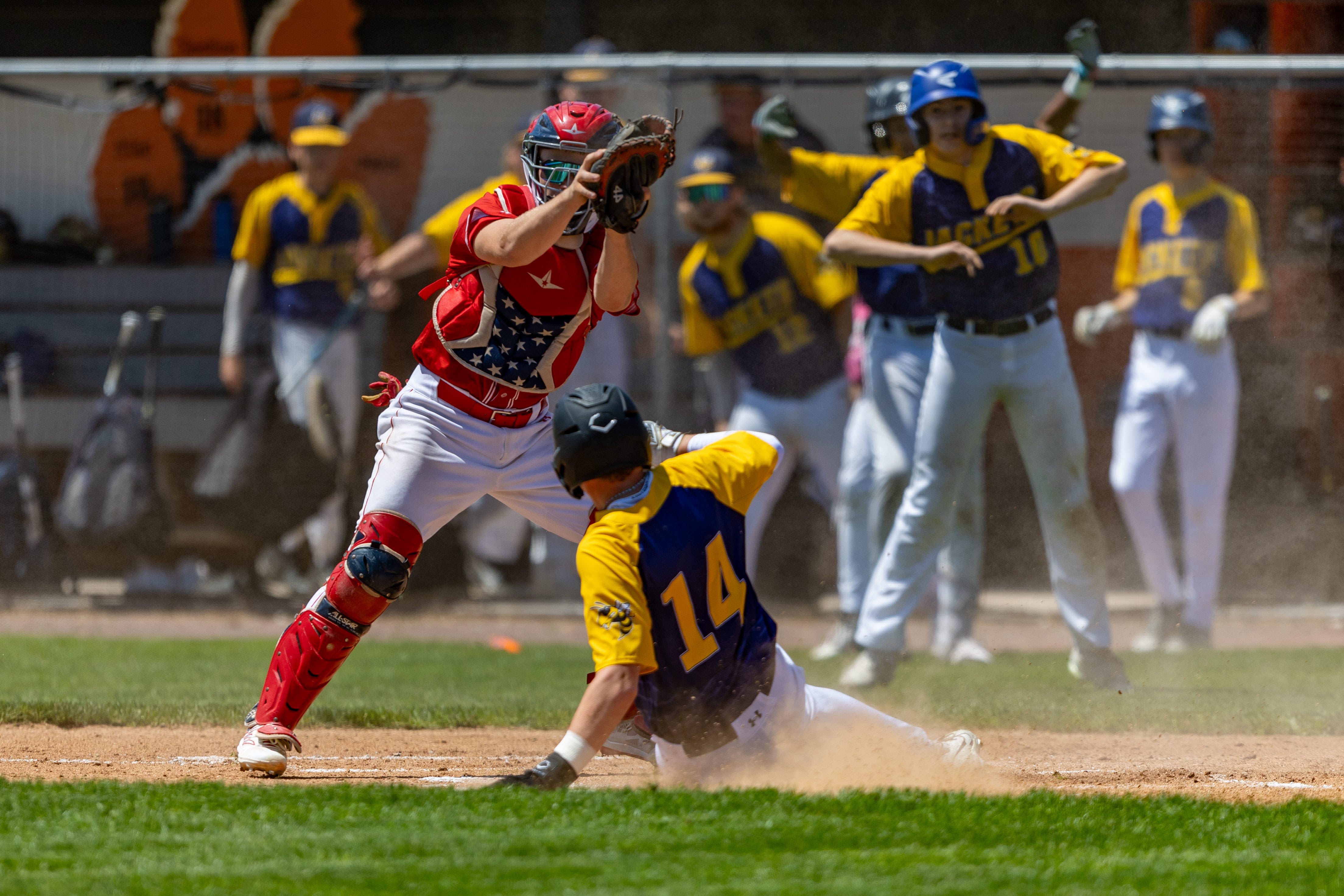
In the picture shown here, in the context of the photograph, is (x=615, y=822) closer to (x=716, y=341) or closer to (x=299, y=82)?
(x=716, y=341)

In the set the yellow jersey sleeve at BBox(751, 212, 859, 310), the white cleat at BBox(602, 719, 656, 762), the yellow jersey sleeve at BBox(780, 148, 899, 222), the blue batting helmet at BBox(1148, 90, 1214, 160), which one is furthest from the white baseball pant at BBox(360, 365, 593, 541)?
the blue batting helmet at BBox(1148, 90, 1214, 160)

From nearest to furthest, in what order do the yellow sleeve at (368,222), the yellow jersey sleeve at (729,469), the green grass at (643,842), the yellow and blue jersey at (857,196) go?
the green grass at (643,842) → the yellow jersey sleeve at (729,469) → the yellow and blue jersey at (857,196) → the yellow sleeve at (368,222)

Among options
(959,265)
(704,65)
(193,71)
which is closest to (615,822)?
(959,265)

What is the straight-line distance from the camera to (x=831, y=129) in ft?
32.2

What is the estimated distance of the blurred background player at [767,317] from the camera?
8.38 meters

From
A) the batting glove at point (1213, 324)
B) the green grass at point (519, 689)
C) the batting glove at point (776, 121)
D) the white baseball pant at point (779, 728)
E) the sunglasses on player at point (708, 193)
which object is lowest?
the green grass at point (519, 689)

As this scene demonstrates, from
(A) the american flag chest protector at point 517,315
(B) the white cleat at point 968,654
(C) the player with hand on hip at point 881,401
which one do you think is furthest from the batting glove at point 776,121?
(A) the american flag chest protector at point 517,315

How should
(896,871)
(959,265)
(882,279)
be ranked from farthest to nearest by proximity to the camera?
(882,279)
(959,265)
(896,871)

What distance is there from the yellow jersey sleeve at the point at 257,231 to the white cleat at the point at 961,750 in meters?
6.10

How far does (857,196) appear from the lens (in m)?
7.64

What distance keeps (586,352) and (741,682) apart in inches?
206

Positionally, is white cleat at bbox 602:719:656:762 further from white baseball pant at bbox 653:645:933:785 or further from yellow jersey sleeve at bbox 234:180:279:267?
yellow jersey sleeve at bbox 234:180:279:267

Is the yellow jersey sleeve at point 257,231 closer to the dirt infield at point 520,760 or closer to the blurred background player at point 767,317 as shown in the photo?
the blurred background player at point 767,317

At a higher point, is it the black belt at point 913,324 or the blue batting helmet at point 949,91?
the blue batting helmet at point 949,91
